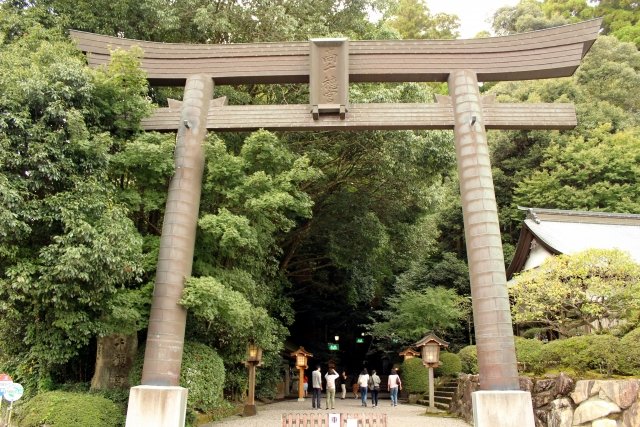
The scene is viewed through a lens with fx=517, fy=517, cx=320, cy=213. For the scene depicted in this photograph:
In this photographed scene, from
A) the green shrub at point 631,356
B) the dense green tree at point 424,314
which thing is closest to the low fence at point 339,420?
the green shrub at point 631,356

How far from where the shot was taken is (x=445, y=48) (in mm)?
10680

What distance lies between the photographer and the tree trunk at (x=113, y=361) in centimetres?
1005

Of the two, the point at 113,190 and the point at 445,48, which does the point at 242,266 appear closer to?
the point at 113,190

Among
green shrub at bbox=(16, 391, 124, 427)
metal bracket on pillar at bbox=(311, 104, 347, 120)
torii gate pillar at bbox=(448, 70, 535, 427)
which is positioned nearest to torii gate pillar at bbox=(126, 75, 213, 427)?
green shrub at bbox=(16, 391, 124, 427)

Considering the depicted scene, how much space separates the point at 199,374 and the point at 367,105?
610 centimetres

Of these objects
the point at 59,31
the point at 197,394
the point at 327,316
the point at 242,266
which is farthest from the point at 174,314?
the point at 327,316

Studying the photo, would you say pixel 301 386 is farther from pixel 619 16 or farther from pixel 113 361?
pixel 619 16

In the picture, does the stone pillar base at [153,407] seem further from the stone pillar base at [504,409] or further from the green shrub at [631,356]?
the green shrub at [631,356]

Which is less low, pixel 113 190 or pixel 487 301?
pixel 113 190

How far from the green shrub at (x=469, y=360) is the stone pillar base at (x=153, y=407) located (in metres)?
11.8

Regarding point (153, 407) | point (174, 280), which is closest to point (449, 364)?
point (174, 280)

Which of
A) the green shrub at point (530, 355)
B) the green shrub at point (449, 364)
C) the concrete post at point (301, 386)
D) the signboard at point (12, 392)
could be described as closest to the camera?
the signboard at point (12, 392)

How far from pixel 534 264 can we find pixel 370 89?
9.78 meters

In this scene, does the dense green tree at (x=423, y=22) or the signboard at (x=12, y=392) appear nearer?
the signboard at (x=12, y=392)
